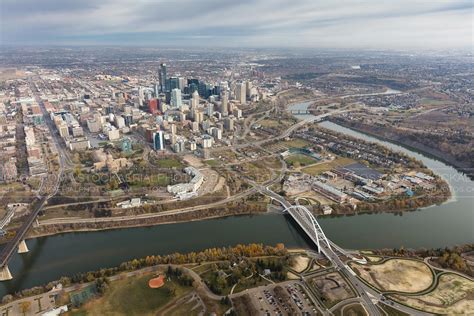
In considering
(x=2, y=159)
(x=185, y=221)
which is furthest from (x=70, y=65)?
(x=185, y=221)

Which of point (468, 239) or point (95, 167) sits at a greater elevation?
point (95, 167)

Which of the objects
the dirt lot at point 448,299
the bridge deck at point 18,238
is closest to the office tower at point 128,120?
the bridge deck at point 18,238

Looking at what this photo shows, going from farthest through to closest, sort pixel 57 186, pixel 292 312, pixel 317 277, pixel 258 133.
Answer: pixel 258 133 < pixel 57 186 < pixel 317 277 < pixel 292 312

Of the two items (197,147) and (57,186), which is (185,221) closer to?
(57,186)

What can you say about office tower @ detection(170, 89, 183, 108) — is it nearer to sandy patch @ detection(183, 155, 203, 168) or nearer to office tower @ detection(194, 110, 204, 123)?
office tower @ detection(194, 110, 204, 123)

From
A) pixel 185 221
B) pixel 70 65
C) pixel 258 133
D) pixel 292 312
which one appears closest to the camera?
pixel 292 312

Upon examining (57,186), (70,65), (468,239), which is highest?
(70,65)
